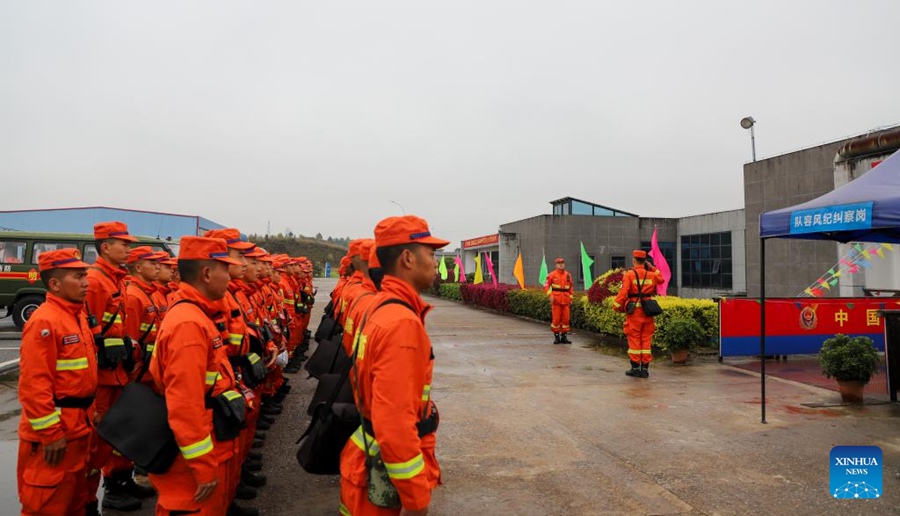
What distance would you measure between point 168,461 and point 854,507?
173 inches

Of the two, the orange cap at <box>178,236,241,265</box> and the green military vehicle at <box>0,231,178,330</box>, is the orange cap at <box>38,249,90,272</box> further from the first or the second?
the green military vehicle at <box>0,231,178,330</box>

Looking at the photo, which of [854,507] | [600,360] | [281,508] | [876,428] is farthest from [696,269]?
[281,508]

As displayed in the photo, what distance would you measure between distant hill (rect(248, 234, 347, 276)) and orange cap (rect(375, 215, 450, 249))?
92774 mm

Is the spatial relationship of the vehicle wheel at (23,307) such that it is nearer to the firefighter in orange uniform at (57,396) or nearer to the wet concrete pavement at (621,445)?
the wet concrete pavement at (621,445)

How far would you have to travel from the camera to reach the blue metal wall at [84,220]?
3622 cm

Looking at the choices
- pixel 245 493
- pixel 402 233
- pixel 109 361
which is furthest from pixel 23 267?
pixel 402 233

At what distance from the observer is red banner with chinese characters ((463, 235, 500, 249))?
3166 cm

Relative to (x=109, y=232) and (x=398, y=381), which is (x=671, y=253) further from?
(x=398, y=381)

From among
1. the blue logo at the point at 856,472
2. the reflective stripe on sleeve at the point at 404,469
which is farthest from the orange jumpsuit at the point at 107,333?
the blue logo at the point at 856,472

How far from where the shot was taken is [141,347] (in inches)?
175

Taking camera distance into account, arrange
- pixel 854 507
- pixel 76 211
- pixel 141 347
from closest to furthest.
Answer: pixel 854 507 → pixel 141 347 → pixel 76 211

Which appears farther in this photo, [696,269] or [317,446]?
[696,269]

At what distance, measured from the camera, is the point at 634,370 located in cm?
823

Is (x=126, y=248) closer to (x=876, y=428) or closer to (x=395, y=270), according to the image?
(x=395, y=270)
